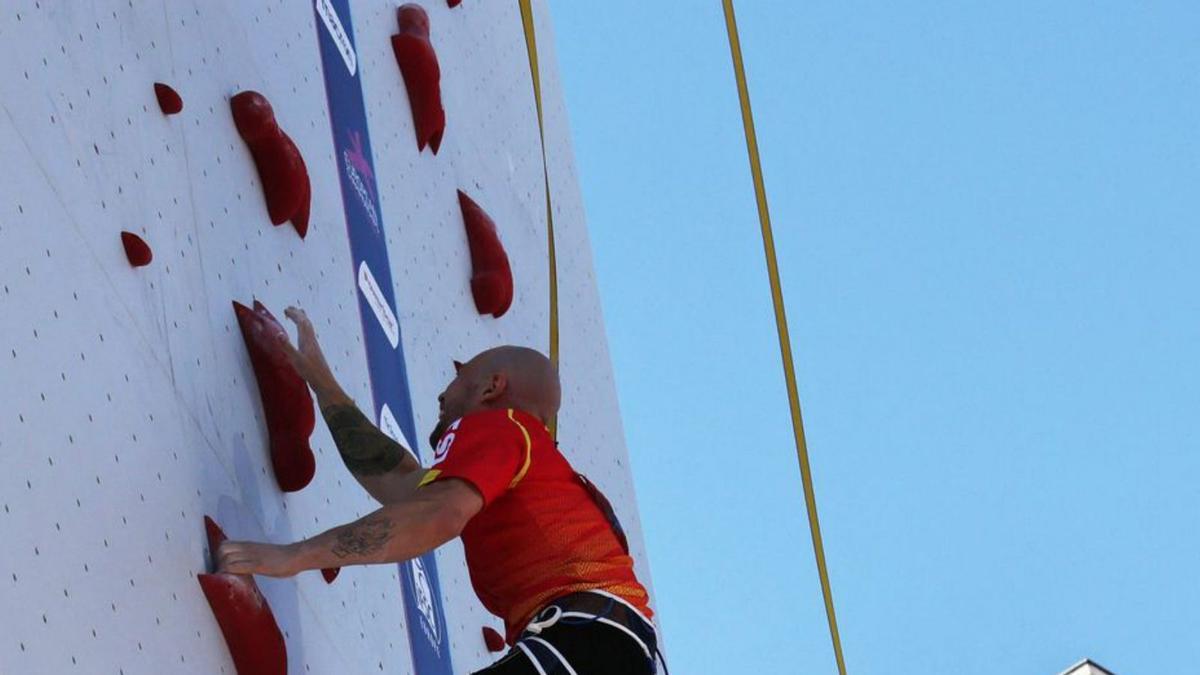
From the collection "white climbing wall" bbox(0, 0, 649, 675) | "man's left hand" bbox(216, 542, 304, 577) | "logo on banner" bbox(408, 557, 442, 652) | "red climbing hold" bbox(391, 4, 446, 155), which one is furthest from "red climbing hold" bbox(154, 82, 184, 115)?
"red climbing hold" bbox(391, 4, 446, 155)

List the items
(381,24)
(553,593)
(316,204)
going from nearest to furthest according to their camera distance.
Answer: (553,593)
(316,204)
(381,24)

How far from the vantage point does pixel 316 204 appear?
4.00m

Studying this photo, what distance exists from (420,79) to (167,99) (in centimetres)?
202

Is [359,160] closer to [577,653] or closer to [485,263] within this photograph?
[485,263]

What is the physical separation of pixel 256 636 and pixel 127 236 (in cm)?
63

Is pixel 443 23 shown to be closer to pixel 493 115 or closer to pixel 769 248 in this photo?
Answer: pixel 493 115

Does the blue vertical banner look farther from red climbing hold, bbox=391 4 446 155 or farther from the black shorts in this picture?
the black shorts

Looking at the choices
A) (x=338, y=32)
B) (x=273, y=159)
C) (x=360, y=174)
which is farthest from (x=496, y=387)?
(x=338, y=32)

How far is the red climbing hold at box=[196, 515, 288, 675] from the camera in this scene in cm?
289

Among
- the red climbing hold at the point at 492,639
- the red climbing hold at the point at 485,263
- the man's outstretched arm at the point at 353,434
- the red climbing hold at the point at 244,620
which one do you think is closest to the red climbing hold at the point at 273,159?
the man's outstretched arm at the point at 353,434

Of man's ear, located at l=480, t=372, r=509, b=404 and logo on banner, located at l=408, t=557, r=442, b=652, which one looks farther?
logo on banner, located at l=408, t=557, r=442, b=652

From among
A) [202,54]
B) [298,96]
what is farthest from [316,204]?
[202,54]

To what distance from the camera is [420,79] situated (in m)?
5.15

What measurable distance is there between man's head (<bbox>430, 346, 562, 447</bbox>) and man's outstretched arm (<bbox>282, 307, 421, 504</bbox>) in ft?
0.75
